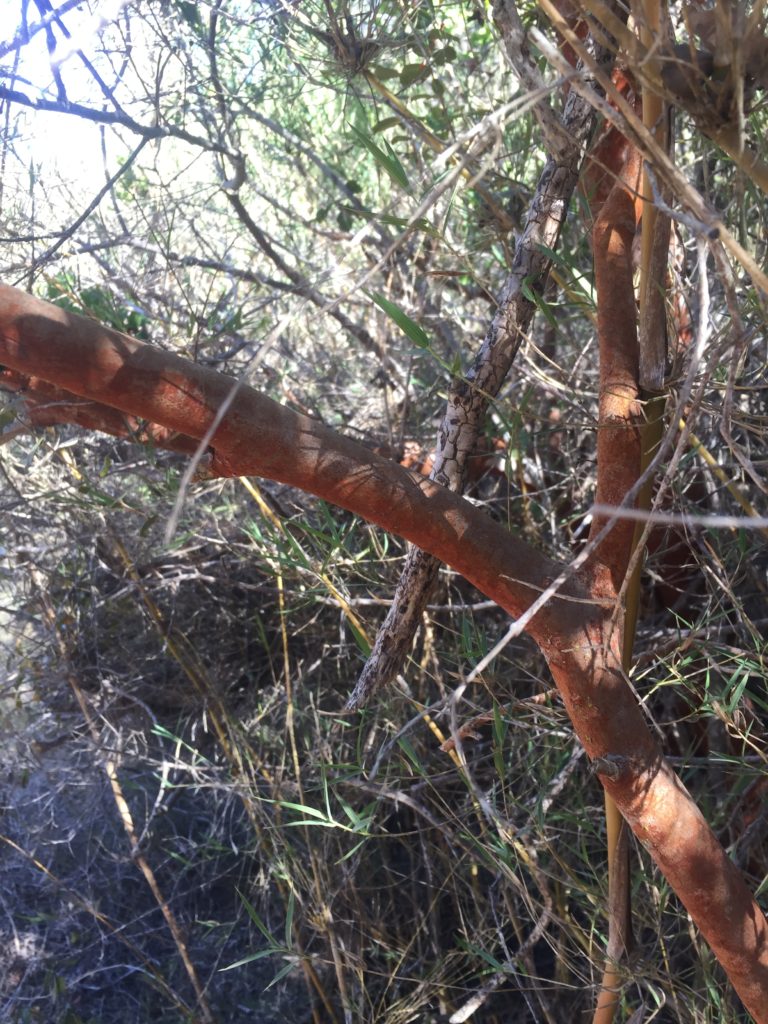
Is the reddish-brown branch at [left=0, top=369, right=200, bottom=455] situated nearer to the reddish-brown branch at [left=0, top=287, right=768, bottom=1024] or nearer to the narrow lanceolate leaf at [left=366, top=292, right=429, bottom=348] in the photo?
the reddish-brown branch at [left=0, top=287, right=768, bottom=1024]

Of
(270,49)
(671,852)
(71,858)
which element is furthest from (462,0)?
(71,858)

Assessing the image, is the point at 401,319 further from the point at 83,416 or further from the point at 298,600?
the point at 298,600

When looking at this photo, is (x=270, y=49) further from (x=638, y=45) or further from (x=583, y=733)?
(x=583, y=733)

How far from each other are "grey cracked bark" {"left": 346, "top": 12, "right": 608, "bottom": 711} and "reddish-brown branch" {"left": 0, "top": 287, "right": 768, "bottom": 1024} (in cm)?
19

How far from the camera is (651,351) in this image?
998mm

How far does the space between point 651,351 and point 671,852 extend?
546mm

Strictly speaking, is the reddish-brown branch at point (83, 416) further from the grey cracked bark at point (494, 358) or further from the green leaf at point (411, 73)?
the green leaf at point (411, 73)

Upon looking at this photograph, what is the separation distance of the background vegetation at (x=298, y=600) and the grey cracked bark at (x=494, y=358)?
15 cm

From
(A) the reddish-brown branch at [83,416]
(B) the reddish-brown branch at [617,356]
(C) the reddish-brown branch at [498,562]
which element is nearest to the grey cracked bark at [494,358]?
(B) the reddish-brown branch at [617,356]

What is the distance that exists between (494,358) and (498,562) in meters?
0.31

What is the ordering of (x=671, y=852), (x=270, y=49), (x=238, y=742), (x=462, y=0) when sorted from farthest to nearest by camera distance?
(x=238, y=742) → (x=270, y=49) → (x=462, y=0) → (x=671, y=852)

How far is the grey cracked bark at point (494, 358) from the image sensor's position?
3.67ft

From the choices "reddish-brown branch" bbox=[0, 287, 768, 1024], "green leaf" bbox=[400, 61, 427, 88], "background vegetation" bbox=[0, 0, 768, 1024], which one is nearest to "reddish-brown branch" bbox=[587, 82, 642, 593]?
"reddish-brown branch" bbox=[0, 287, 768, 1024]

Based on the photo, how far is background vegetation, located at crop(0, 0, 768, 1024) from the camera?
1.48m
